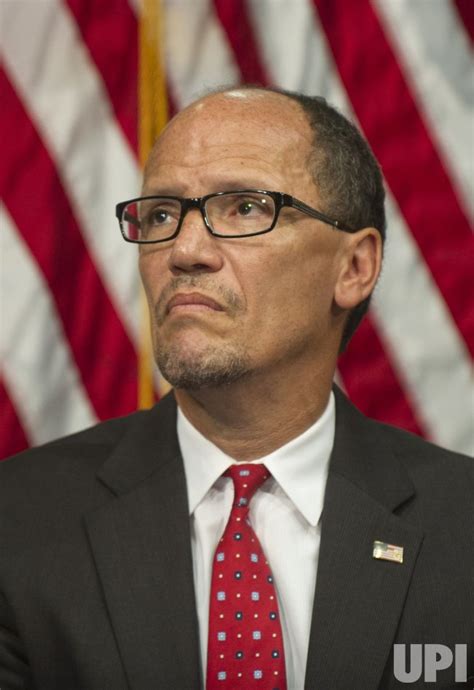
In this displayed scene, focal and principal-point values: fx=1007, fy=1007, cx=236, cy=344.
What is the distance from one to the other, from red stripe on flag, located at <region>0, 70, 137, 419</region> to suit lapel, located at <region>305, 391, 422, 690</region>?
844 millimetres

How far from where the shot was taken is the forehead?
189cm

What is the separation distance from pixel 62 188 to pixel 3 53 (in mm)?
384

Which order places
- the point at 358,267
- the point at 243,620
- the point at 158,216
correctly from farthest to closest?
the point at 358,267 → the point at 158,216 → the point at 243,620

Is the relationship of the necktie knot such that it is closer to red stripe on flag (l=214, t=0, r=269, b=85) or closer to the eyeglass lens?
the eyeglass lens

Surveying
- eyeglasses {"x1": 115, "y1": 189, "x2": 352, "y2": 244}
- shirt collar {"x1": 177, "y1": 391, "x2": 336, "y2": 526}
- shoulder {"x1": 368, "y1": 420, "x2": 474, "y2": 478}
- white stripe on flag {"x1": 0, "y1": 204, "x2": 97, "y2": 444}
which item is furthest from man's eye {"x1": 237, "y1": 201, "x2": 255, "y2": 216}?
white stripe on flag {"x1": 0, "y1": 204, "x2": 97, "y2": 444}

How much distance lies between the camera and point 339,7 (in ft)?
8.80

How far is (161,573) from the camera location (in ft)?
5.92

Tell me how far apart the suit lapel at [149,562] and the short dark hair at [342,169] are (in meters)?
0.52

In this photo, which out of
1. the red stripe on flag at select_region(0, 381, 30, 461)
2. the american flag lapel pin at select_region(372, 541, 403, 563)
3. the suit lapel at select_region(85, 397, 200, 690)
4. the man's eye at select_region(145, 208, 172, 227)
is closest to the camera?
the suit lapel at select_region(85, 397, 200, 690)

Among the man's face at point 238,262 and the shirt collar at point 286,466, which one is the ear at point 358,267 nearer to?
the man's face at point 238,262

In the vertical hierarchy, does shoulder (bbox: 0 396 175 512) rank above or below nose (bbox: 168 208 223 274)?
below

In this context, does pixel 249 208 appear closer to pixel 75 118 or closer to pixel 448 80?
pixel 75 118

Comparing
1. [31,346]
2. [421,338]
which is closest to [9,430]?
[31,346]

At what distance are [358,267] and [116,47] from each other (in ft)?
3.34
